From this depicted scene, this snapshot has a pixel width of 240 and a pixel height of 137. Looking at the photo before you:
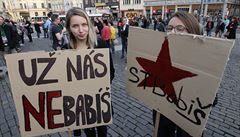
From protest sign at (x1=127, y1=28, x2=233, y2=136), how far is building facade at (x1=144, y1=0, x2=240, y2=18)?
35945mm

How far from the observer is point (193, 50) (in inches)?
46.5

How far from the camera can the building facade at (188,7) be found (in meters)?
37.0

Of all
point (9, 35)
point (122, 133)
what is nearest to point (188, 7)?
point (9, 35)

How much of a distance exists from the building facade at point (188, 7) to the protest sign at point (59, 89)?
3611 cm

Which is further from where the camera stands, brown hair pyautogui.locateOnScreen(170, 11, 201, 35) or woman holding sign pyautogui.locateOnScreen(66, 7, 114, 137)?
woman holding sign pyautogui.locateOnScreen(66, 7, 114, 137)

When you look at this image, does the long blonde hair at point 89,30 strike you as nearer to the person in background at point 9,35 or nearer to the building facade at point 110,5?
the person in background at point 9,35

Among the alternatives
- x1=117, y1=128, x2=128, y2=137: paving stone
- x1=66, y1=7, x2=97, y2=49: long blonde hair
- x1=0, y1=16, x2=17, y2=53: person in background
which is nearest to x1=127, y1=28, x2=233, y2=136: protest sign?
x1=66, y1=7, x2=97, y2=49: long blonde hair

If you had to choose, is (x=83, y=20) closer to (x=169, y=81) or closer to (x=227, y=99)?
(x=169, y=81)

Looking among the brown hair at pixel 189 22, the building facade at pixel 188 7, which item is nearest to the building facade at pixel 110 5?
the building facade at pixel 188 7

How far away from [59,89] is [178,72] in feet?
3.06

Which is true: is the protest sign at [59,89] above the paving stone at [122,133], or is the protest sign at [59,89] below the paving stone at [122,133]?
above

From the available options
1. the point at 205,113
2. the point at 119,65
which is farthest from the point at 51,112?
the point at 119,65

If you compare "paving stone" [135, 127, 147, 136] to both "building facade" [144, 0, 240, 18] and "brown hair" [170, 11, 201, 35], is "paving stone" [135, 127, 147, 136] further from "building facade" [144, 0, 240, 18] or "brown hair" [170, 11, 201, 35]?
"building facade" [144, 0, 240, 18]

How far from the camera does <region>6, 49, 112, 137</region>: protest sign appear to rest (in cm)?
142
